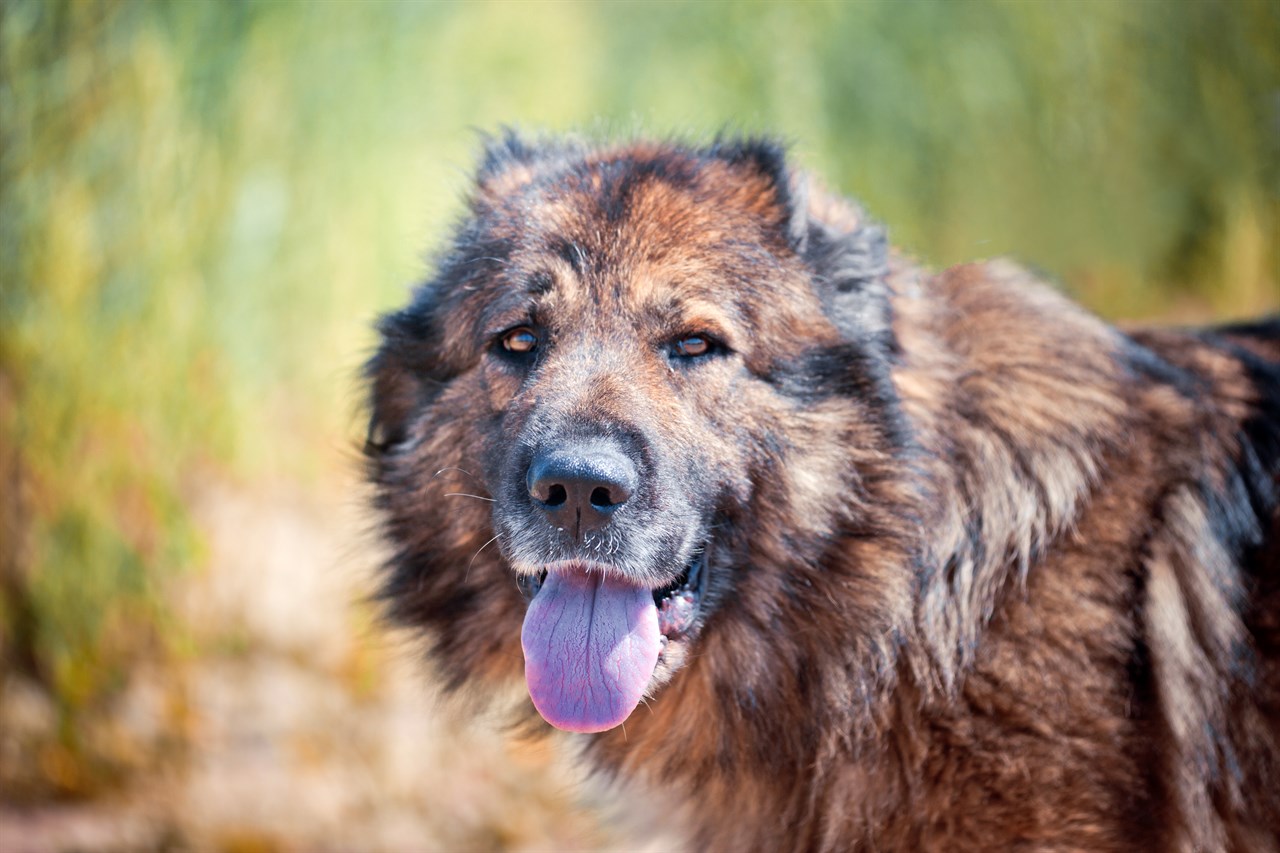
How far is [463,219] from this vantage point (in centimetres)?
337

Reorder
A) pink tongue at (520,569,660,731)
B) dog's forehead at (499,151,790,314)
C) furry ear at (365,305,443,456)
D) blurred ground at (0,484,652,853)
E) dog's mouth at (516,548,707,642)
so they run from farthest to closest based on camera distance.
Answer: blurred ground at (0,484,652,853) → furry ear at (365,305,443,456) → dog's forehead at (499,151,790,314) → dog's mouth at (516,548,707,642) → pink tongue at (520,569,660,731)

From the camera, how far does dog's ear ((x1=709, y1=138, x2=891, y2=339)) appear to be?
2967 mm

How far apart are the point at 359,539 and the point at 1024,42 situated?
4.75 m

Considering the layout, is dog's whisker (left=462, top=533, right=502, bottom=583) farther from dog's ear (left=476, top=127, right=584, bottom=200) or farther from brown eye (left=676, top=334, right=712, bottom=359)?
dog's ear (left=476, top=127, right=584, bottom=200)

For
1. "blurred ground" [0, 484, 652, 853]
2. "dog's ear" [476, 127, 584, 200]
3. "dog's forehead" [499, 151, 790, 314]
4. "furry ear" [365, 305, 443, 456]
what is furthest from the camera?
"blurred ground" [0, 484, 652, 853]

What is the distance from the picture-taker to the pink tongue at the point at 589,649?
2643mm

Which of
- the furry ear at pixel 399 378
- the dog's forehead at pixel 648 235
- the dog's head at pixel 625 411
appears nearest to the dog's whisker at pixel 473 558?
the dog's head at pixel 625 411

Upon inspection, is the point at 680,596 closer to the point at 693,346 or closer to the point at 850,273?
the point at 693,346

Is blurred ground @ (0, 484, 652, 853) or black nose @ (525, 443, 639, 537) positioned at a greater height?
black nose @ (525, 443, 639, 537)

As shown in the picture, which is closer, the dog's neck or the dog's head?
the dog's head

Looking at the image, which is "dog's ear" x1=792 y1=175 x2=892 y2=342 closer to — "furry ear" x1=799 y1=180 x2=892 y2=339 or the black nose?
"furry ear" x1=799 y1=180 x2=892 y2=339

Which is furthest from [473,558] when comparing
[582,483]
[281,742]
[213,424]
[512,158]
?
[213,424]

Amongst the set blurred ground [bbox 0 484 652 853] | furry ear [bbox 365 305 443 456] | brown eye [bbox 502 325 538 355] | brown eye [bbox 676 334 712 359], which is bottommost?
blurred ground [bbox 0 484 652 853]

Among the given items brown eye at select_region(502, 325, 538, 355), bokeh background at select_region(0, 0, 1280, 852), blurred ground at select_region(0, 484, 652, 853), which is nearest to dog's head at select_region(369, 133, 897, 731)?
brown eye at select_region(502, 325, 538, 355)
